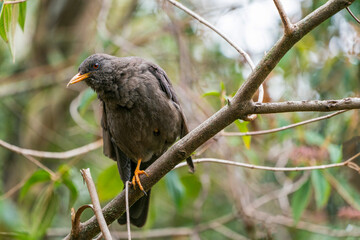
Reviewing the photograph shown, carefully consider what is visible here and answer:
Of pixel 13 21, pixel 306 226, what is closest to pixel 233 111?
pixel 13 21

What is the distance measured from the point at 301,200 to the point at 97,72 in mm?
2710

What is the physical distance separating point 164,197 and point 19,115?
2917mm

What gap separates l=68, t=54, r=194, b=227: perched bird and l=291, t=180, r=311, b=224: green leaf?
5.17 feet

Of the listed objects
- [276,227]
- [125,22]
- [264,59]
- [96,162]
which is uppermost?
[125,22]

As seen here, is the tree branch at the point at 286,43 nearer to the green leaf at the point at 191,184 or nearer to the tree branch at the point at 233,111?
the tree branch at the point at 233,111

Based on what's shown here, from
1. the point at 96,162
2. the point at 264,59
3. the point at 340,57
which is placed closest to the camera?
the point at 264,59

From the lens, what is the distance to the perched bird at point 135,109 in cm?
410

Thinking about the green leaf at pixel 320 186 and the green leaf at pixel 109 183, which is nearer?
the green leaf at pixel 320 186

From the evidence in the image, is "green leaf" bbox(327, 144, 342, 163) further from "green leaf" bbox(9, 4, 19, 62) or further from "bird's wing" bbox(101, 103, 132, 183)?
"green leaf" bbox(9, 4, 19, 62)

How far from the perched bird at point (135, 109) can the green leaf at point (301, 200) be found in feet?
5.17

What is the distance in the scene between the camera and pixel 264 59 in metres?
2.74

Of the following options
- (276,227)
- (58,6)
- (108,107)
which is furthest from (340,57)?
(58,6)

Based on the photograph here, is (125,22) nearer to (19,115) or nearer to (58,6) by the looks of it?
(58,6)

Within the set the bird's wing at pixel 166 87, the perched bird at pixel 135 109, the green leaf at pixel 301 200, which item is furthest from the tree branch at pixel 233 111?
the green leaf at pixel 301 200
